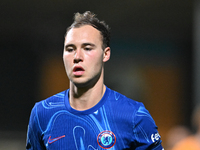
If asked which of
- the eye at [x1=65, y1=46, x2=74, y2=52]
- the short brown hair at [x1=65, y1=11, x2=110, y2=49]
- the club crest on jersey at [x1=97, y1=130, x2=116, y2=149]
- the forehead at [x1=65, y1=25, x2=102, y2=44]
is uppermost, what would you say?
the short brown hair at [x1=65, y1=11, x2=110, y2=49]

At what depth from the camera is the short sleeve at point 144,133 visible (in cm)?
261

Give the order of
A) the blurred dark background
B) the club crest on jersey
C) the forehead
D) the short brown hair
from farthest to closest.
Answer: the blurred dark background
the short brown hair
the forehead
the club crest on jersey

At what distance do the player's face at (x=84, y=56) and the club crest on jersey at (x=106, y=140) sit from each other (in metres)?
0.47

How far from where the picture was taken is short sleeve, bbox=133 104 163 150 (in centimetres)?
261

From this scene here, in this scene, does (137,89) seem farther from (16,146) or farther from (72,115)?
(72,115)

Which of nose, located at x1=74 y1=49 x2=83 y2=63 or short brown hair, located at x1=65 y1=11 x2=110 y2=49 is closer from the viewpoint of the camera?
nose, located at x1=74 y1=49 x2=83 y2=63

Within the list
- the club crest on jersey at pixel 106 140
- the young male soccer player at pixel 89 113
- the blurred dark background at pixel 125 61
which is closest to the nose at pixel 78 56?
the young male soccer player at pixel 89 113

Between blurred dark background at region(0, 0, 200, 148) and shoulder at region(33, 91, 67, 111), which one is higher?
blurred dark background at region(0, 0, 200, 148)

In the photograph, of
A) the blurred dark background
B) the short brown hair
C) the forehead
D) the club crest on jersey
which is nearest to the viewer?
the club crest on jersey

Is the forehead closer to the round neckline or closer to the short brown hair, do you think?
the short brown hair

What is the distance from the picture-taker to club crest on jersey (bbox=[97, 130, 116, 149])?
8.39 feet

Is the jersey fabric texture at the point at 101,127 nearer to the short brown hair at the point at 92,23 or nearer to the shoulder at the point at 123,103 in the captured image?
the shoulder at the point at 123,103

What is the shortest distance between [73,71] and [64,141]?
616 mm

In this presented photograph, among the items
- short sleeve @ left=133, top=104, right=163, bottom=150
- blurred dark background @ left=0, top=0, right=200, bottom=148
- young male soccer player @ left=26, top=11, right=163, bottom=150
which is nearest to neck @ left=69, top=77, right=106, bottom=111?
young male soccer player @ left=26, top=11, right=163, bottom=150
